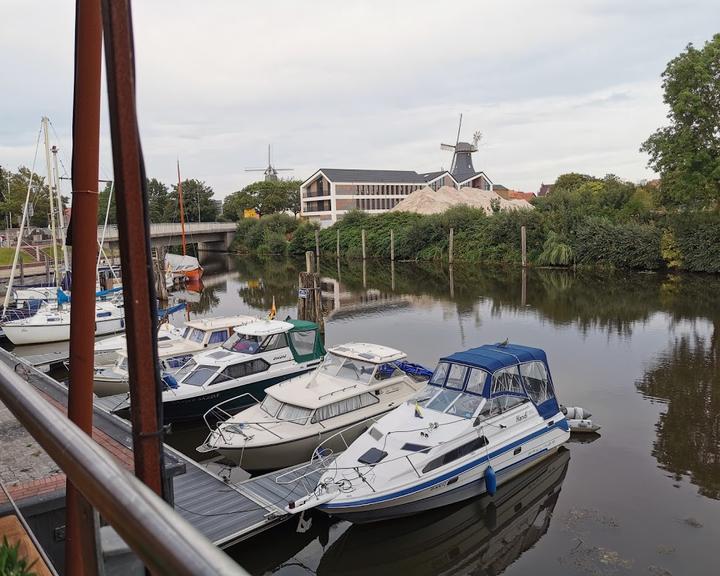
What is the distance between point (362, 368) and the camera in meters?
15.2

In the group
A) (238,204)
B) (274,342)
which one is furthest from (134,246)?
(238,204)

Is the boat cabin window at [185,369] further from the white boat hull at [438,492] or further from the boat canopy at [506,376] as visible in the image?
the white boat hull at [438,492]

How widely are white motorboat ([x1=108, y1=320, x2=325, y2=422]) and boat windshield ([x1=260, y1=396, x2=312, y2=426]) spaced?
2.40m

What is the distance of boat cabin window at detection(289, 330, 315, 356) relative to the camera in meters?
18.1

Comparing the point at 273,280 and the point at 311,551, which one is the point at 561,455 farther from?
the point at 273,280

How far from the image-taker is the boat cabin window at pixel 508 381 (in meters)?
12.6

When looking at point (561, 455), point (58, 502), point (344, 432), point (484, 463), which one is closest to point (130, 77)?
point (58, 502)

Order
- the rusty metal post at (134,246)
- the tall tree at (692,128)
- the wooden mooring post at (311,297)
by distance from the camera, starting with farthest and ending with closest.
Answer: the tall tree at (692,128) < the wooden mooring post at (311,297) < the rusty metal post at (134,246)

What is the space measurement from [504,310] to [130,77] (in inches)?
1186

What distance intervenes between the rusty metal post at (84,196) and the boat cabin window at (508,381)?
991cm

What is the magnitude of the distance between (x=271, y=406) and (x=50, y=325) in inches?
664

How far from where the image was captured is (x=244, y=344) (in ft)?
57.5

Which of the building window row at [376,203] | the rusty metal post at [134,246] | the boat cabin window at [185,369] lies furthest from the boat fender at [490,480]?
the building window row at [376,203]

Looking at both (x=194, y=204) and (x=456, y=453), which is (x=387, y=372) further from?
(x=194, y=204)
